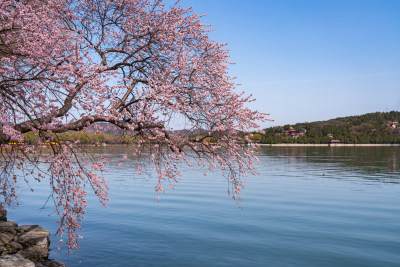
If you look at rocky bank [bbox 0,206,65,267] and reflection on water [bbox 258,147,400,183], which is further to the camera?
reflection on water [bbox 258,147,400,183]

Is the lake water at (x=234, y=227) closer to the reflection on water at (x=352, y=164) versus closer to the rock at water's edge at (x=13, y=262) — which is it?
the rock at water's edge at (x=13, y=262)

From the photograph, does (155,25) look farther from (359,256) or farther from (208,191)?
(208,191)

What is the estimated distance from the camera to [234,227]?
21531 mm

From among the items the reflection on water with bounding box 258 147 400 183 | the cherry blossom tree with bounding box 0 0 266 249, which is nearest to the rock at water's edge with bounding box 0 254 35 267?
the cherry blossom tree with bounding box 0 0 266 249

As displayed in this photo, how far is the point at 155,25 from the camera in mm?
13367

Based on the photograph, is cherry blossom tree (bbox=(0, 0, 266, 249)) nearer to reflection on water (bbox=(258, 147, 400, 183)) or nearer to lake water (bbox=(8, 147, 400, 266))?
lake water (bbox=(8, 147, 400, 266))

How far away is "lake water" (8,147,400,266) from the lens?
16.0m

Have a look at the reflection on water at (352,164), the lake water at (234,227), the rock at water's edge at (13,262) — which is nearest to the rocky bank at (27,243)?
the lake water at (234,227)

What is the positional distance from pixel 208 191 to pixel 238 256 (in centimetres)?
1878

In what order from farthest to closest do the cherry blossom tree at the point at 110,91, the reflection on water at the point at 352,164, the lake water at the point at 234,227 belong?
the reflection on water at the point at 352,164, the lake water at the point at 234,227, the cherry blossom tree at the point at 110,91

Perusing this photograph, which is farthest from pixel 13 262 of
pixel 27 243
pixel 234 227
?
pixel 234 227

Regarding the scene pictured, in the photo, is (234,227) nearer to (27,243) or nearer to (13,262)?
(27,243)

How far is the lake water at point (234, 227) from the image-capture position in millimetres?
16047

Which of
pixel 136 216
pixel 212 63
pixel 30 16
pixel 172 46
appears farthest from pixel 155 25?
pixel 136 216
